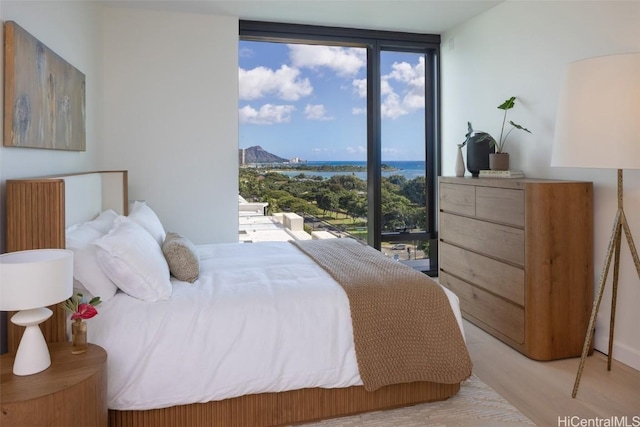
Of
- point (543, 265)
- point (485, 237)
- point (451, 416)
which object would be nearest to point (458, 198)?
point (485, 237)

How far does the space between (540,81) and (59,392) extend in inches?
136

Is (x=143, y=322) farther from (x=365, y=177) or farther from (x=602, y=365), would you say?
(x=365, y=177)

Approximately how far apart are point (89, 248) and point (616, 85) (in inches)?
101

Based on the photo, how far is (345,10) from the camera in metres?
3.91

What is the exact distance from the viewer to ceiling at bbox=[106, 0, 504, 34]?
3.74 metres

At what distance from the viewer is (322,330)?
6.72ft

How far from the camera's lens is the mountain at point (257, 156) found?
14.4ft

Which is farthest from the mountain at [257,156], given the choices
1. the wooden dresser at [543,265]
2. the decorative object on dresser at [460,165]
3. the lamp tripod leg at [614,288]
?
the lamp tripod leg at [614,288]

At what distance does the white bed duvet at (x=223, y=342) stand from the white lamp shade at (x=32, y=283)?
0.46 metres

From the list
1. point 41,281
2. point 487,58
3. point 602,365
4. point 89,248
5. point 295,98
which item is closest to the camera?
point 41,281

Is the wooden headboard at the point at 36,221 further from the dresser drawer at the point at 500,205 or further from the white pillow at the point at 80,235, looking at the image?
the dresser drawer at the point at 500,205

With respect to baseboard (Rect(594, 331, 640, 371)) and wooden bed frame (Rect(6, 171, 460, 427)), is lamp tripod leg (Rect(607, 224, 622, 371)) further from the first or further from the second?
wooden bed frame (Rect(6, 171, 460, 427))

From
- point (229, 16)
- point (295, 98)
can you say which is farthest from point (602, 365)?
point (229, 16)

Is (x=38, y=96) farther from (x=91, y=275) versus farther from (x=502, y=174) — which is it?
(x=502, y=174)
